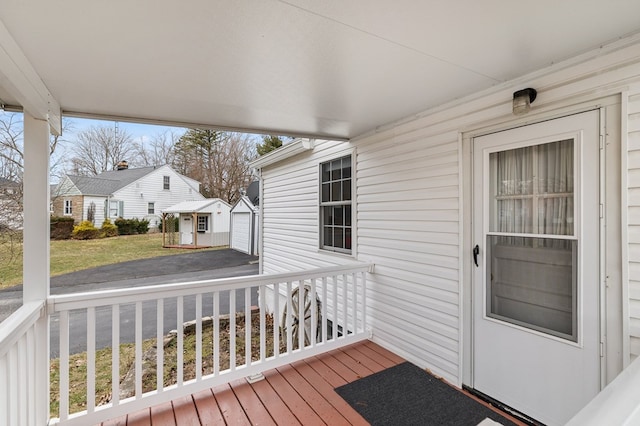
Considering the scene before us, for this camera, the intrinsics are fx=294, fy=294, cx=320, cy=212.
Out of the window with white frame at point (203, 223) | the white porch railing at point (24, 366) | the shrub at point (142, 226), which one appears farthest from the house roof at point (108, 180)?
the white porch railing at point (24, 366)

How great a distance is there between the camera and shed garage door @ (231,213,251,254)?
14.5 m

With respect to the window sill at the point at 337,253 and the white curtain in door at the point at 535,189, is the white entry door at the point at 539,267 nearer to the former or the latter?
the white curtain in door at the point at 535,189

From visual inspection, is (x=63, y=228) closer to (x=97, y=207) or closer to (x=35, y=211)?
(x=97, y=207)

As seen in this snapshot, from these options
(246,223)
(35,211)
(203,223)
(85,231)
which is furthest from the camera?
(203,223)

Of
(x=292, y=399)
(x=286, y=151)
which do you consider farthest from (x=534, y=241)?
(x=286, y=151)

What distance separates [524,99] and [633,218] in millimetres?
999

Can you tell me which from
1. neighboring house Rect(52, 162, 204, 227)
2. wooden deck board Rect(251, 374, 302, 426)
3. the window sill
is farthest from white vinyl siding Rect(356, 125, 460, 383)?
neighboring house Rect(52, 162, 204, 227)

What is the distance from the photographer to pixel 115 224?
13.4m

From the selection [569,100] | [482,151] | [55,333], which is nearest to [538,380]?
[482,151]

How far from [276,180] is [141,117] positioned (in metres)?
→ 3.59

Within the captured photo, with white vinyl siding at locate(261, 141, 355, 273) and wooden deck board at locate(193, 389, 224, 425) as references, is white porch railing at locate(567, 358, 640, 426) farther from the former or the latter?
white vinyl siding at locate(261, 141, 355, 273)

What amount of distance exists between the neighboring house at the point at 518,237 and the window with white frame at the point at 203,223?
1336cm

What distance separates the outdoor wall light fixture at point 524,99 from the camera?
2.10 metres

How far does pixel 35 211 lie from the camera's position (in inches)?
80.4
